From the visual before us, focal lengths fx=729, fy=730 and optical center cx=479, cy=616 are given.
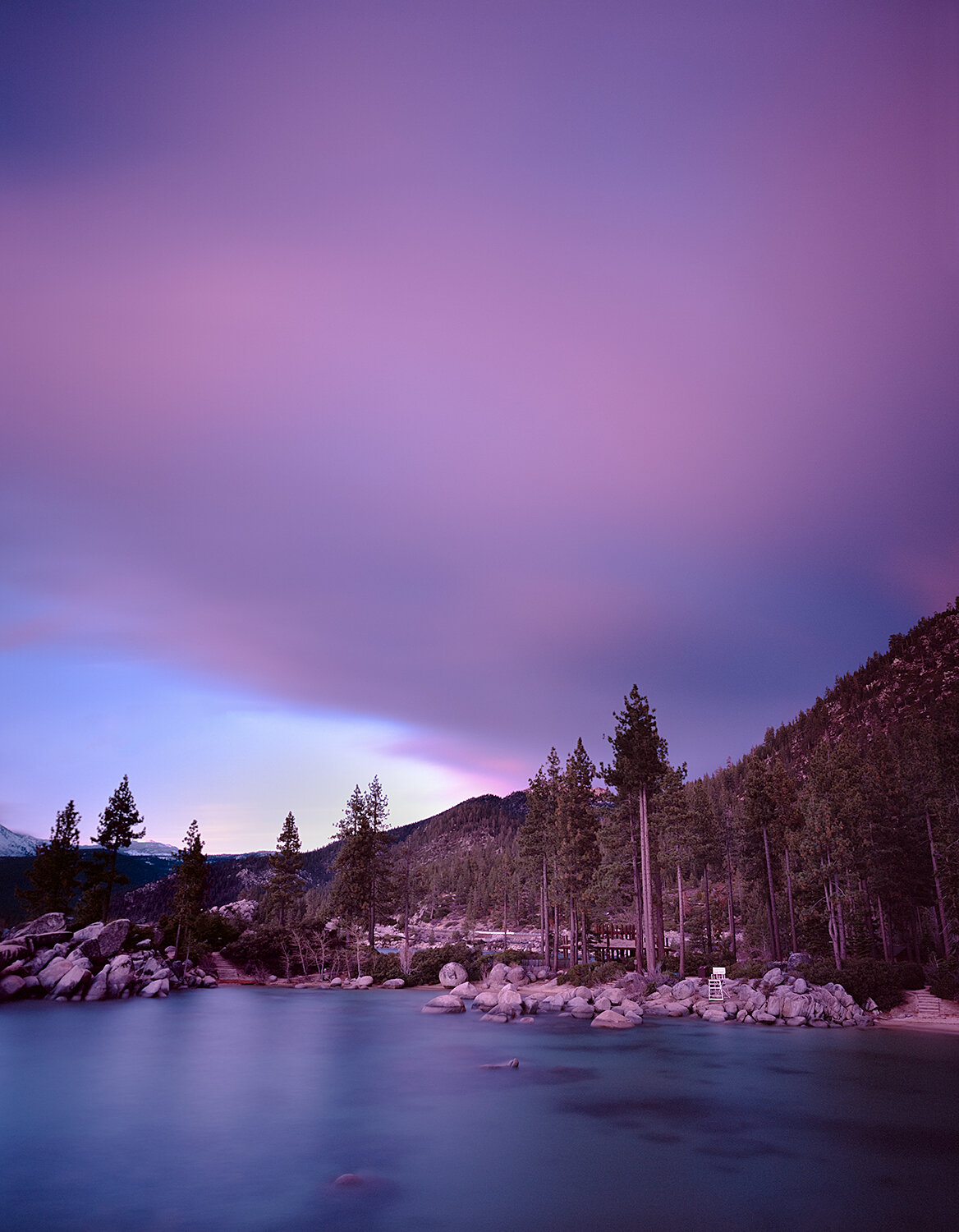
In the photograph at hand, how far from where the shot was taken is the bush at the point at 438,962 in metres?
63.8

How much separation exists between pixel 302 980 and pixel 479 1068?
145 ft

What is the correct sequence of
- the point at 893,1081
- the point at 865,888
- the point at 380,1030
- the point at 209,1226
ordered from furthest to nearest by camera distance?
the point at 865,888
the point at 380,1030
the point at 893,1081
the point at 209,1226

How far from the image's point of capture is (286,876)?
78.4 meters

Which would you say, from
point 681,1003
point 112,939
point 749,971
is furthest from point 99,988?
point 749,971

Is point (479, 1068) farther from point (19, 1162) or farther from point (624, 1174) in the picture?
point (19, 1162)

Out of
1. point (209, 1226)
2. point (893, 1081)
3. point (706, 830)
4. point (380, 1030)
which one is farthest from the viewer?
point (706, 830)

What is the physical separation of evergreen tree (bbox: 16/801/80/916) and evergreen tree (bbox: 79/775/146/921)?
154 cm

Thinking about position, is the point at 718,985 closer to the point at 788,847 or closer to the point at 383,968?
the point at 788,847

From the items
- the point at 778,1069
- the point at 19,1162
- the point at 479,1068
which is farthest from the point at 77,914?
the point at 778,1069

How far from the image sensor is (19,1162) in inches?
637

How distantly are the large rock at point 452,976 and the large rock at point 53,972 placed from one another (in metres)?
28.0

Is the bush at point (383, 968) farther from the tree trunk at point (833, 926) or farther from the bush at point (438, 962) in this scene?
the tree trunk at point (833, 926)

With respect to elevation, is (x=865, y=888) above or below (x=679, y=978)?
above

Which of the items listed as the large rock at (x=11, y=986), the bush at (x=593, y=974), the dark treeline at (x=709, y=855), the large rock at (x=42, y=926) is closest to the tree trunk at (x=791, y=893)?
the dark treeline at (x=709, y=855)
